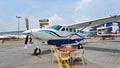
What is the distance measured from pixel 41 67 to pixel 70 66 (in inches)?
54.8

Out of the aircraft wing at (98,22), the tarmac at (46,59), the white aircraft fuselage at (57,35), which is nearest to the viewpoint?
the tarmac at (46,59)

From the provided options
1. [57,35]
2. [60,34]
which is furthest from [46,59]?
[60,34]

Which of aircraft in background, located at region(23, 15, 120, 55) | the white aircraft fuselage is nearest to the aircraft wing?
aircraft in background, located at region(23, 15, 120, 55)

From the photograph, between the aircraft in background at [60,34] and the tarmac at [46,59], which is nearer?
the tarmac at [46,59]

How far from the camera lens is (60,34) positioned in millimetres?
16312

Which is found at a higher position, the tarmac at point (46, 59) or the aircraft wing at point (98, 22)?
the aircraft wing at point (98, 22)

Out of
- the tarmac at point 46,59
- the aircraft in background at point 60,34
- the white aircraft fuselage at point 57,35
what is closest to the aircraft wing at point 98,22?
the aircraft in background at point 60,34

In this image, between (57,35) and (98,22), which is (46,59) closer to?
(57,35)

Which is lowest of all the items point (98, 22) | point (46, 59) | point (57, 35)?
point (46, 59)

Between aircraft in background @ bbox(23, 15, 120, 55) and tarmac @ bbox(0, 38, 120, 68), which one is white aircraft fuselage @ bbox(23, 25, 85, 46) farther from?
tarmac @ bbox(0, 38, 120, 68)

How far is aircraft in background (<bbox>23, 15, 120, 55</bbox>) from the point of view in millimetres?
13756

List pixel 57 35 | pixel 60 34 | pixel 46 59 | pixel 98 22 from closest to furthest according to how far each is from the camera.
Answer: pixel 46 59 → pixel 57 35 → pixel 60 34 → pixel 98 22

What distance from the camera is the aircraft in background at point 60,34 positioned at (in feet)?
45.1

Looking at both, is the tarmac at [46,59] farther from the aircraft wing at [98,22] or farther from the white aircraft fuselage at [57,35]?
the aircraft wing at [98,22]
